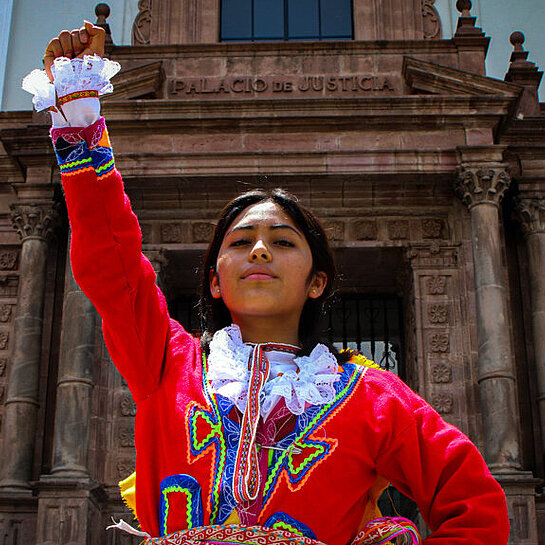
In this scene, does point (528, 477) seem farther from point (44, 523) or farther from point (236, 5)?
point (236, 5)

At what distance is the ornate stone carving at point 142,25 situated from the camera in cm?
1465

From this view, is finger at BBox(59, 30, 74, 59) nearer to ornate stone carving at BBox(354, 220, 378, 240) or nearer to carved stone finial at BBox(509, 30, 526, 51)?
ornate stone carving at BBox(354, 220, 378, 240)

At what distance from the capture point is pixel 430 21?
14.7 m

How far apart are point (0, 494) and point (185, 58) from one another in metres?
6.79

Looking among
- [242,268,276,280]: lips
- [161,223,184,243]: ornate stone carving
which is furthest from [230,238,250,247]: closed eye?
[161,223,184,243]: ornate stone carving

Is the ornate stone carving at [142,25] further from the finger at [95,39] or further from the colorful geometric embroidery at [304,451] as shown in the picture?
the colorful geometric embroidery at [304,451]

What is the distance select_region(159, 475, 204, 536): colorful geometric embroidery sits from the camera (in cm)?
226

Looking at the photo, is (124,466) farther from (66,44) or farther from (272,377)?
(66,44)

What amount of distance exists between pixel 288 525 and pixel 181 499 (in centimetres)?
28

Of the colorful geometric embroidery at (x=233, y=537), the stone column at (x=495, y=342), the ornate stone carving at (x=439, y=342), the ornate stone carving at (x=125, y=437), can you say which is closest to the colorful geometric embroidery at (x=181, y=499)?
the colorful geometric embroidery at (x=233, y=537)

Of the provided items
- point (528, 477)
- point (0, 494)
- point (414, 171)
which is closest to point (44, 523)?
point (0, 494)

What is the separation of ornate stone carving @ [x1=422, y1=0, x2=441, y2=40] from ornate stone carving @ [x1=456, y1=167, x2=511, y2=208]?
3.28 metres

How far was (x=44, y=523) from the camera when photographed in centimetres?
1077

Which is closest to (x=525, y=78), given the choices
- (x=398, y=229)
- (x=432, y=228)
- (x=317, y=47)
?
(x=432, y=228)
